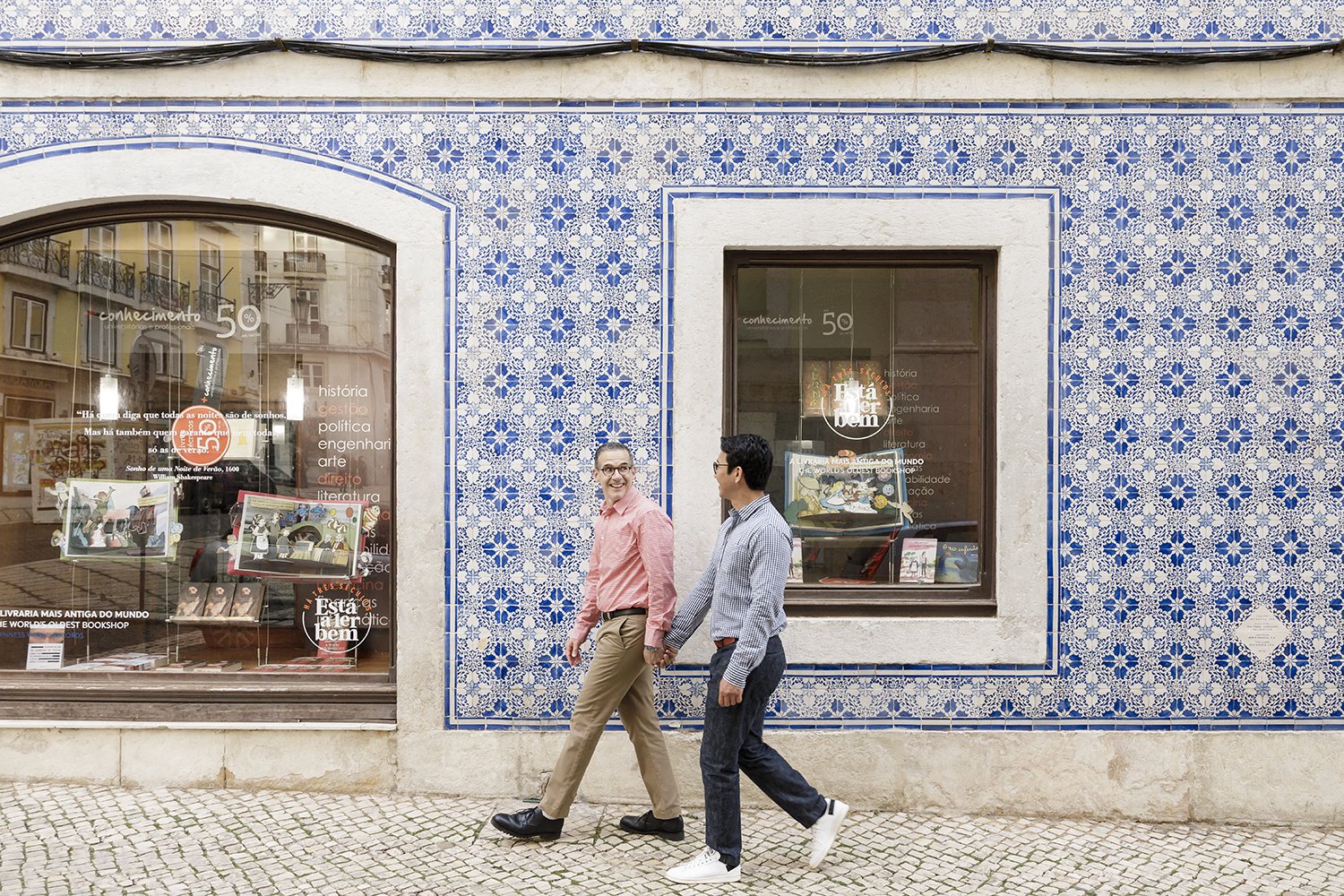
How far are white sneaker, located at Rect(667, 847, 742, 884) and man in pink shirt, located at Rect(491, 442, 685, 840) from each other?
428 mm

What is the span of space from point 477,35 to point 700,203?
1.43 meters

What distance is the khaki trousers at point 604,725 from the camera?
417cm

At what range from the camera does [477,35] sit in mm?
4793

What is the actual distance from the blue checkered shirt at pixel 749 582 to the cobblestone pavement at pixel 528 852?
103 cm

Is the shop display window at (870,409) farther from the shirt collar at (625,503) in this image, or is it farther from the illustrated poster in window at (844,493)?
the shirt collar at (625,503)

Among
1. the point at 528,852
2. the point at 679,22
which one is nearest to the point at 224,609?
the point at 528,852

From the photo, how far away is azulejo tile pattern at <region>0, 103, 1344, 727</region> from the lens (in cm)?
470

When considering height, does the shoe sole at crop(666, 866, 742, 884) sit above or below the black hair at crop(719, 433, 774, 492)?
below

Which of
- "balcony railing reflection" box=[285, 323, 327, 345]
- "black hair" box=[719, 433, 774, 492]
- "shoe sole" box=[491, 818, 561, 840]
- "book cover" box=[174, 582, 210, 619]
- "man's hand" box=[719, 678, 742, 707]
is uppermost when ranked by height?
"balcony railing reflection" box=[285, 323, 327, 345]

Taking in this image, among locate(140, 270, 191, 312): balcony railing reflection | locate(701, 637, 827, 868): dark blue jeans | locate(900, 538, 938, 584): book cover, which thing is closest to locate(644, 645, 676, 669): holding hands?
locate(701, 637, 827, 868): dark blue jeans

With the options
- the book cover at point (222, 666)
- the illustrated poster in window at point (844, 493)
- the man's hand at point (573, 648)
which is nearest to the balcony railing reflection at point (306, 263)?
the book cover at point (222, 666)

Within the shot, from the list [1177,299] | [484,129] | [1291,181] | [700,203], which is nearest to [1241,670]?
[1177,299]

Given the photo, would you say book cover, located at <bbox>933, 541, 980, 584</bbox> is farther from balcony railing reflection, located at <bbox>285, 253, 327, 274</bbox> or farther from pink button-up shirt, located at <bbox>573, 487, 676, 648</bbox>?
balcony railing reflection, located at <bbox>285, 253, 327, 274</bbox>

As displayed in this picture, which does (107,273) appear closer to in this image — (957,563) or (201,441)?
(201,441)
